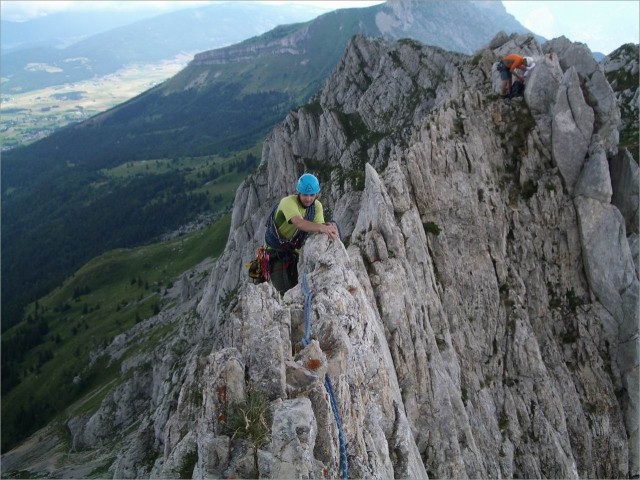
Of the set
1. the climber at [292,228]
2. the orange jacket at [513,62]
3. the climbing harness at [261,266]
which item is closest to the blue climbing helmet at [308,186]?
the climber at [292,228]

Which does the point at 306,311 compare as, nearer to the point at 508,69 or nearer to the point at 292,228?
the point at 292,228

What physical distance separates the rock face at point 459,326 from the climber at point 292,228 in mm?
1060

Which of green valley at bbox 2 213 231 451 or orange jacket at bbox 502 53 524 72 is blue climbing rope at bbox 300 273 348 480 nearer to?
orange jacket at bbox 502 53 524 72

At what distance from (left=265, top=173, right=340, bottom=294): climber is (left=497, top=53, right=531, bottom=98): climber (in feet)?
95.2

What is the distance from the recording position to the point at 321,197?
267ft

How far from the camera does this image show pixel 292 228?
21797 mm

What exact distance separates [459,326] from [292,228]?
17.8 m

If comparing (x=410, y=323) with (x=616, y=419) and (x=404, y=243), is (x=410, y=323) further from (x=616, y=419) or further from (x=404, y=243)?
(x=616, y=419)

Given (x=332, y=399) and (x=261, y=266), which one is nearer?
(x=332, y=399)

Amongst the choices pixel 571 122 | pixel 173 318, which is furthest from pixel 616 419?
pixel 173 318

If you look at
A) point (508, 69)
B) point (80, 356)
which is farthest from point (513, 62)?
point (80, 356)

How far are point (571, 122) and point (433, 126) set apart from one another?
12.0 m

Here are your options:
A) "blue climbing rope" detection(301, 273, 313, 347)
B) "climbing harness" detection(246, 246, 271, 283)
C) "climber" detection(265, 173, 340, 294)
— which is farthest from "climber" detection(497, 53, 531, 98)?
"blue climbing rope" detection(301, 273, 313, 347)

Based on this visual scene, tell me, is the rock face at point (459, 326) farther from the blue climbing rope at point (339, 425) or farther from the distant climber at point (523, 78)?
the distant climber at point (523, 78)
